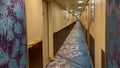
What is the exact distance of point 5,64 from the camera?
228 centimetres

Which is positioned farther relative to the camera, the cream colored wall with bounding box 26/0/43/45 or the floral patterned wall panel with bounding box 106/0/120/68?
the cream colored wall with bounding box 26/0/43/45

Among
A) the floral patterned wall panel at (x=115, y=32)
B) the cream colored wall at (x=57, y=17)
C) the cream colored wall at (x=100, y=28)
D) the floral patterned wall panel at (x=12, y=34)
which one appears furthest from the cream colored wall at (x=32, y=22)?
the cream colored wall at (x=57, y=17)

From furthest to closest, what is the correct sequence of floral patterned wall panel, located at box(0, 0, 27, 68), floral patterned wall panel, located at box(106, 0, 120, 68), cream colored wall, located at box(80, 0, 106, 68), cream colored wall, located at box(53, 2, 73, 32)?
cream colored wall, located at box(53, 2, 73, 32)
cream colored wall, located at box(80, 0, 106, 68)
floral patterned wall panel, located at box(0, 0, 27, 68)
floral patterned wall panel, located at box(106, 0, 120, 68)

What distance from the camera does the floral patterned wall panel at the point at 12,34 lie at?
2246 millimetres

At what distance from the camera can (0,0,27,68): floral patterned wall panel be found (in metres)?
2.25

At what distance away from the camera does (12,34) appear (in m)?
2.44

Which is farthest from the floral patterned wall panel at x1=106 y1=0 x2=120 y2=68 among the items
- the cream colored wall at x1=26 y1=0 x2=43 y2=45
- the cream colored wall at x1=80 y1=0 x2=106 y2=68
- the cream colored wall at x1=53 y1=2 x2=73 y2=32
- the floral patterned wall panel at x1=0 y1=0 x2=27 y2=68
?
the cream colored wall at x1=53 y1=2 x2=73 y2=32

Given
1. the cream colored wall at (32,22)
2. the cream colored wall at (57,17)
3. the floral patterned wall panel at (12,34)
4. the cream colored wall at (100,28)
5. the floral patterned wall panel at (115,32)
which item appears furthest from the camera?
the cream colored wall at (57,17)

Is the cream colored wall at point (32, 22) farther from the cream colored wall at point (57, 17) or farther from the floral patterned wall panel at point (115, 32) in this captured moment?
the cream colored wall at point (57, 17)

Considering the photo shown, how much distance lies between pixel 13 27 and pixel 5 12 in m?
0.26

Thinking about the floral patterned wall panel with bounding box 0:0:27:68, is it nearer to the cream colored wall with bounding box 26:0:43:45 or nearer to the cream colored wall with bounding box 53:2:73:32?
the cream colored wall with bounding box 26:0:43:45

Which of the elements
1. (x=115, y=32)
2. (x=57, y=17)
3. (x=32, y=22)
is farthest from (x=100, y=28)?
(x=57, y=17)

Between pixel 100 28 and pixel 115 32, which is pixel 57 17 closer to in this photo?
pixel 100 28

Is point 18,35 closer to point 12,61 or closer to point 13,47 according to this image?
point 13,47
